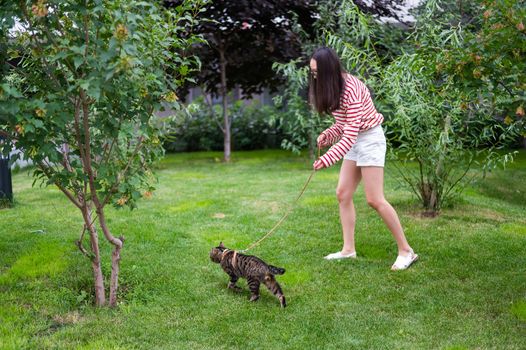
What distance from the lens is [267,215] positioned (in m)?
6.59

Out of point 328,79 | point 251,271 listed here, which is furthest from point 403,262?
point 328,79

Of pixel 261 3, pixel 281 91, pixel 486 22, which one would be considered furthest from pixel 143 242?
pixel 281 91

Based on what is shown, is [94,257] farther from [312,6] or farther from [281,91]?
[281,91]

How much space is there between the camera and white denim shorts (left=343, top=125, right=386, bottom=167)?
448 cm

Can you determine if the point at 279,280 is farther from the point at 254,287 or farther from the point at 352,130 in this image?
the point at 352,130

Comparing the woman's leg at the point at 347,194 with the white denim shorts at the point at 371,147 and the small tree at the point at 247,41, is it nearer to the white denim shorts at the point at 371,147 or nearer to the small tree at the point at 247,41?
the white denim shorts at the point at 371,147

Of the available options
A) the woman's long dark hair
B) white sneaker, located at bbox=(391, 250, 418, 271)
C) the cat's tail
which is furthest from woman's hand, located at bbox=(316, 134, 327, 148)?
the cat's tail

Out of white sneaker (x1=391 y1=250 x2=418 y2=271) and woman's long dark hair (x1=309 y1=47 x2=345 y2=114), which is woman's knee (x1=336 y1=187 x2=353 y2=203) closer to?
white sneaker (x1=391 y1=250 x2=418 y2=271)

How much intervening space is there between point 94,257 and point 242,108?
484 inches

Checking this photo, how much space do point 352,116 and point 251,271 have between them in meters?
1.35

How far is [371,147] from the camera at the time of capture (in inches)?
177

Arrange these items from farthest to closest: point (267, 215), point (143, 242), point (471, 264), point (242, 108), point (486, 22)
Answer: point (242, 108), point (267, 215), point (143, 242), point (471, 264), point (486, 22)

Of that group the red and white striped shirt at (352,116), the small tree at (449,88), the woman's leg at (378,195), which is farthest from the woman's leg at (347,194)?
the small tree at (449,88)

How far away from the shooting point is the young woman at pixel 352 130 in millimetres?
4320
